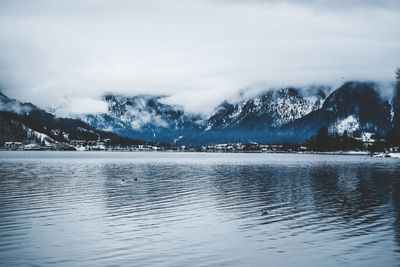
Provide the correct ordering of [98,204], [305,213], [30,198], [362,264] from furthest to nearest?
[30,198] < [98,204] < [305,213] < [362,264]

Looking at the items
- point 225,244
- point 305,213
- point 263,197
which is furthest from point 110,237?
point 263,197

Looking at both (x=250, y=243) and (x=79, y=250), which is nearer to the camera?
(x=79, y=250)

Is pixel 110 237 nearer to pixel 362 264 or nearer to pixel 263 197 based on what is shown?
pixel 362 264

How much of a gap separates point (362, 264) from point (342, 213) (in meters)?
20.0

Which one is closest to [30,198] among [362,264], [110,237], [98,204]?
[98,204]

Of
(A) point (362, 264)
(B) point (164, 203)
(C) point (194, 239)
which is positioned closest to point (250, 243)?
(C) point (194, 239)

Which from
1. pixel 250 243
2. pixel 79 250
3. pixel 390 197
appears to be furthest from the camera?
pixel 390 197

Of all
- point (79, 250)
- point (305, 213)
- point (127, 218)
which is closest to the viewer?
point (79, 250)

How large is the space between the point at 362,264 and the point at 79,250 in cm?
1764

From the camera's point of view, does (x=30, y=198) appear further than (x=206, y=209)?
Yes

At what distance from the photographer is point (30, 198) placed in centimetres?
5797

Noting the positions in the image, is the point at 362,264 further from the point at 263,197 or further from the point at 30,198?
the point at 30,198

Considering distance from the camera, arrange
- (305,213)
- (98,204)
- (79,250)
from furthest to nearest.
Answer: (98,204), (305,213), (79,250)

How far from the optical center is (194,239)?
34.5m
